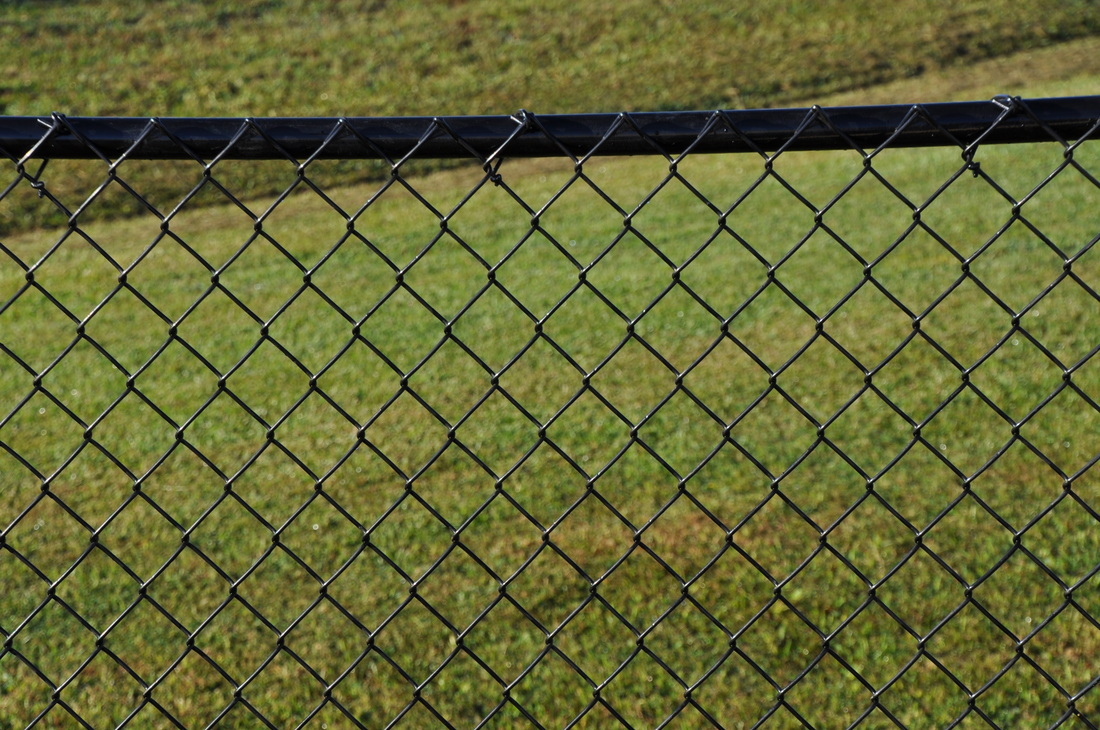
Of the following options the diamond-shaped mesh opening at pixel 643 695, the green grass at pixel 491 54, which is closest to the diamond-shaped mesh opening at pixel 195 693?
the diamond-shaped mesh opening at pixel 643 695

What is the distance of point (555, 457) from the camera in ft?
16.5

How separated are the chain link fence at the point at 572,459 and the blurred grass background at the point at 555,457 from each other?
23 millimetres

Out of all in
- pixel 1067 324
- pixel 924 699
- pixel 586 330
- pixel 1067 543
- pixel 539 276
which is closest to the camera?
pixel 924 699

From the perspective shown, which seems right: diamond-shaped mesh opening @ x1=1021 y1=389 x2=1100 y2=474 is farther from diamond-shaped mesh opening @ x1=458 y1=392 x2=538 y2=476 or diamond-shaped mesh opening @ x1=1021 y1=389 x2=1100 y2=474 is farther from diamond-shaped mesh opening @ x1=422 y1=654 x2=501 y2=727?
diamond-shaped mesh opening @ x1=422 y1=654 x2=501 y2=727

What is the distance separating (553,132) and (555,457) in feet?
10.6

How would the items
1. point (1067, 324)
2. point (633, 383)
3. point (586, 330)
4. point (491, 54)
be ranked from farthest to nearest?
1. point (491, 54)
2. point (586, 330)
3. point (1067, 324)
4. point (633, 383)

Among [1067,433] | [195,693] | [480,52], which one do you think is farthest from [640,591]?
[480,52]

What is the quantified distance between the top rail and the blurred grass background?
0.18 metres

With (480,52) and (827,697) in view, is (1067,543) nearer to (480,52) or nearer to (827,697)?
(827,697)

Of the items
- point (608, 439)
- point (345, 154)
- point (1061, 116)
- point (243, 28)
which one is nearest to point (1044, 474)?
point (608, 439)

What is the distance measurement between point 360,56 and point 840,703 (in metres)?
13.6

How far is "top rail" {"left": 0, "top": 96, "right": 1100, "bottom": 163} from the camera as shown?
1863 millimetres

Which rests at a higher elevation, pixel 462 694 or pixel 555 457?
pixel 462 694

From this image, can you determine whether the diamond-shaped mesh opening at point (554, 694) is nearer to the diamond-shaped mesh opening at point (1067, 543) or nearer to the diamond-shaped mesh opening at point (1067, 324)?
the diamond-shaped mesh opening at point (1067, 543)
